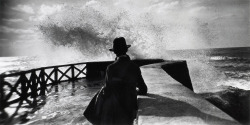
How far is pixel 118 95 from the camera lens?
2529 millimetres

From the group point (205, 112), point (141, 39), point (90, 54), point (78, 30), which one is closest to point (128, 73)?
point (205, 112)

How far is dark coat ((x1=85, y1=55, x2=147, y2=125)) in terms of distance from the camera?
8.10 ft

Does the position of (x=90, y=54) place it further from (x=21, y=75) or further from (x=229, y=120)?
(x=229, y=120)

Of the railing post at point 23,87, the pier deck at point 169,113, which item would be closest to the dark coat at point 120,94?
the pier deck at point 169,113

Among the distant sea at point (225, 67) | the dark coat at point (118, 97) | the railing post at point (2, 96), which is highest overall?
the dark coat at point (118, 97)

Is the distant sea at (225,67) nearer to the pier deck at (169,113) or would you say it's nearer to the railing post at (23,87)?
the railing post at (23,87)

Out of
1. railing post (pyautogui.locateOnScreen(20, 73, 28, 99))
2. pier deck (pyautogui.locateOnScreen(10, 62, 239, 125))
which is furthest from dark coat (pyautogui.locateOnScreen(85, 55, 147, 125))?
railing post (pyautogui.locateOnScreen(20, 73, 28, 99))

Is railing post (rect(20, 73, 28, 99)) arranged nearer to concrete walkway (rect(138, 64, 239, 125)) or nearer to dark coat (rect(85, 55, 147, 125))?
concrete walkway (rect(138, 64, 239, 125))

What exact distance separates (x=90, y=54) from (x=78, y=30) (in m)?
4.74

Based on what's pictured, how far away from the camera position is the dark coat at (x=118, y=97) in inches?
97.2

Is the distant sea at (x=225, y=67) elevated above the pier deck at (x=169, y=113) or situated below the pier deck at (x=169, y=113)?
below

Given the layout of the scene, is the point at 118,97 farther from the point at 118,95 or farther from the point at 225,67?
the point at 225,67

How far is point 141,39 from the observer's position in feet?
81.6

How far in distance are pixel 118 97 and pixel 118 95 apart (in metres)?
0.03
